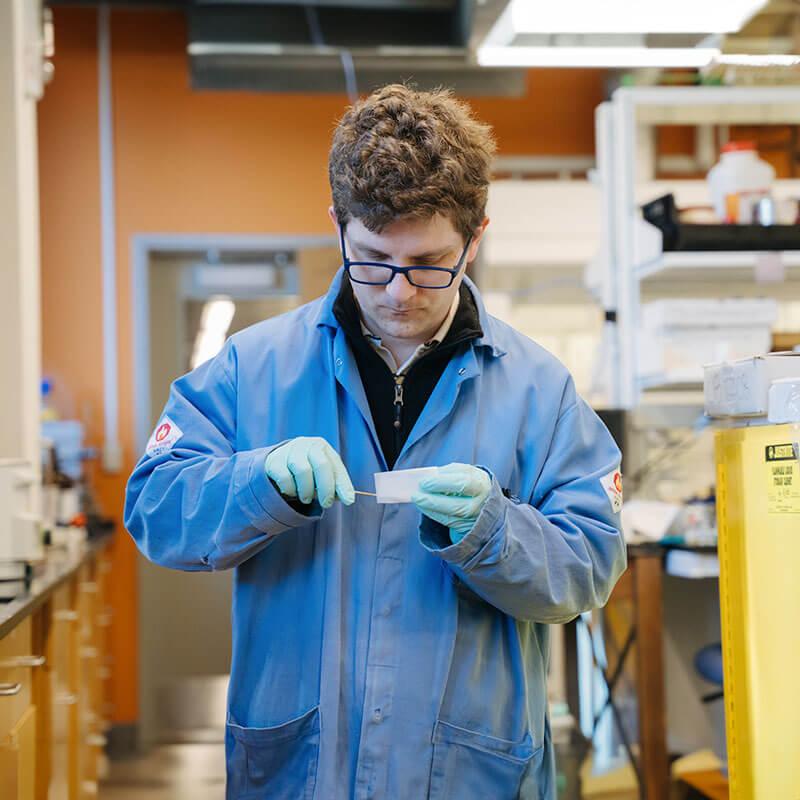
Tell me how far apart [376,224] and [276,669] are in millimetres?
565

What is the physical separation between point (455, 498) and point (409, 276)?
0.30 metres

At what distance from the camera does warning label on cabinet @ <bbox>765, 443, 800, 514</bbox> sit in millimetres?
1398

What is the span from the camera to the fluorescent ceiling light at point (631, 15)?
9.07 feet

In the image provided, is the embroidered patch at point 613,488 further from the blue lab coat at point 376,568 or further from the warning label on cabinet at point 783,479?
the warning label on cabinet at point 783,479

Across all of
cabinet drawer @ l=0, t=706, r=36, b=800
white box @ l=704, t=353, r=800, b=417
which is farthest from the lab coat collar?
cabinet drawer @ l=0, t=706, r=36, b=800

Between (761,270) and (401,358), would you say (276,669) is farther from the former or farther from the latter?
(761,270)

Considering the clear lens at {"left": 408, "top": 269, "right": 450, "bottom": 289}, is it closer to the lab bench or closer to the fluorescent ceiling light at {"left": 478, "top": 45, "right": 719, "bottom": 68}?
the lab bench

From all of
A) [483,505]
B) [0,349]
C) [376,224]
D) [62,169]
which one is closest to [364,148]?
[376,224]

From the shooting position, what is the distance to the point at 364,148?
134 centimetres

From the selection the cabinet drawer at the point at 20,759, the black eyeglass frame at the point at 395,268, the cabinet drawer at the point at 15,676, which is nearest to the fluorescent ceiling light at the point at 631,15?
the black eyeglass frame at the point at 395,268

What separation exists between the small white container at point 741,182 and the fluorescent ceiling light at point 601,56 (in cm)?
29

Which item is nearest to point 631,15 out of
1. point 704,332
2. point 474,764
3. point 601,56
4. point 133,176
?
point 601,56

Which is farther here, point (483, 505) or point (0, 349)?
point (0, 349)

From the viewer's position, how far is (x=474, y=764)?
1.39m
